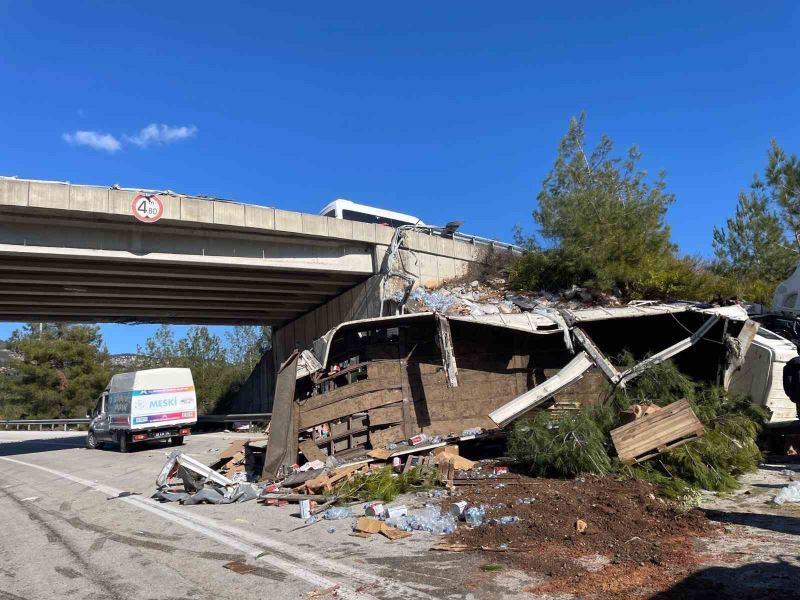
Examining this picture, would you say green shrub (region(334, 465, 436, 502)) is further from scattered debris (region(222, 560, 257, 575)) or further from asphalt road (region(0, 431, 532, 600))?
scattered debris (region(222, 560, 257, 575))

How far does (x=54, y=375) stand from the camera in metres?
45.7

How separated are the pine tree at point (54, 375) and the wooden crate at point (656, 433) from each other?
4749cm

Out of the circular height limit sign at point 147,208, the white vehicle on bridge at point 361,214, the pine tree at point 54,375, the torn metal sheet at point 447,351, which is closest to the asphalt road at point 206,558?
the torn metal sheet at point 447,351

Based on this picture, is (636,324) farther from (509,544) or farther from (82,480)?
(82,480)

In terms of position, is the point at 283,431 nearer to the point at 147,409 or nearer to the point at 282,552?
the point at 282,552

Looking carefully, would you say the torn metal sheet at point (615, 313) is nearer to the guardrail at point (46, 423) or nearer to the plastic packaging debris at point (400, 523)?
the plastic packaging debris at point (400, 523)

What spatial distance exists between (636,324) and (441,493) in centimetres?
597

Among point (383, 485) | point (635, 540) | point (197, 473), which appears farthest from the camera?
point (197, 473)

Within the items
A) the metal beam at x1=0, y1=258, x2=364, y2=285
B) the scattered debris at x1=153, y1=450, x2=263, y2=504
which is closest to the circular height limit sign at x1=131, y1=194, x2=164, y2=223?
the metal beam at x1=0, y1=258, x2=364, y2=285

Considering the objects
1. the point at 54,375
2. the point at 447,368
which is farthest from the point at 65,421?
the point at 447,368

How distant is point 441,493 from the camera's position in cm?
812

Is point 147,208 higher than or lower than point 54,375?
higher

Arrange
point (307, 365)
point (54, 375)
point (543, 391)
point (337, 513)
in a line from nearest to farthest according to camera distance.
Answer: point (337, 513)
point (543, 391)
point (307, 365)
point (54, 375)

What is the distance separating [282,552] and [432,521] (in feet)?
5.59
